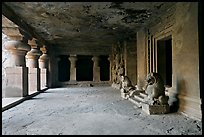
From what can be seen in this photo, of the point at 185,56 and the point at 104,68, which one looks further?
the point at 104,68

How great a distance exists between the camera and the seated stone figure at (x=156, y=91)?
4.82 metres

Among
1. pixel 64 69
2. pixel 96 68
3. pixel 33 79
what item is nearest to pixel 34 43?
pixel 33 79

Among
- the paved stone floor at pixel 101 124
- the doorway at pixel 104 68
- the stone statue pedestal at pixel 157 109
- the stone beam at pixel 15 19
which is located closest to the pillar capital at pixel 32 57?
the stone beam at pixel 15 19

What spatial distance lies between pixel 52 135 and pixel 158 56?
510 centimetres

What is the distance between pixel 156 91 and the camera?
4934mm

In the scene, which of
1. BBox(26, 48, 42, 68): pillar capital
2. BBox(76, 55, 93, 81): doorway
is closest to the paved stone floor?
BBox(26, 48, 42, 68): pillar capital

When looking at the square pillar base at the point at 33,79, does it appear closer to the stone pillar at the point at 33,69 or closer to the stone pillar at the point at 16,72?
the stone pillar at the point at 33,69

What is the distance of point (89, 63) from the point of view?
18.0m

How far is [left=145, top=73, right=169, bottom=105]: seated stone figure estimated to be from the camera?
4.82 m

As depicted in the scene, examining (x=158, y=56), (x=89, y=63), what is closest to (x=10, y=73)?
(x=158, y=56)

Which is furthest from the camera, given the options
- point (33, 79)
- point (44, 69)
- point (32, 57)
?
point (44, 69)

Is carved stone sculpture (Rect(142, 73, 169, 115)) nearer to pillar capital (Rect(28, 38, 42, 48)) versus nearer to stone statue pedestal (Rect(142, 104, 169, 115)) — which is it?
stone statue pedestal (Rect(142, 104, 169, 115))

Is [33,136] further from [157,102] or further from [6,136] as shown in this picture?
[157,102]

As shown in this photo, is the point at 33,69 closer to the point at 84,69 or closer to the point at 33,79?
the point at 33,79
